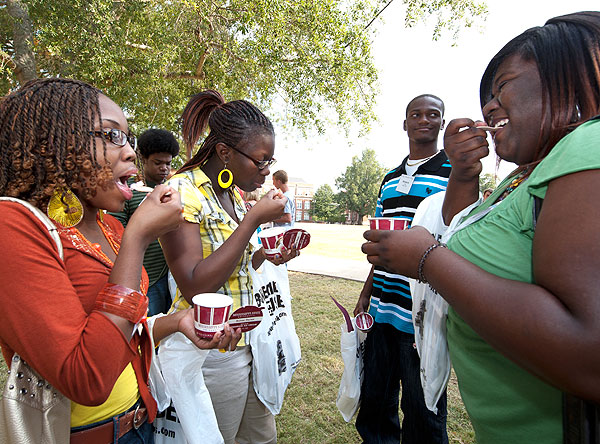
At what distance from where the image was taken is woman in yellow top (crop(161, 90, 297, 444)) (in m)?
1.63

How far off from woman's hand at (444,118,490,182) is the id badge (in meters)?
0.95

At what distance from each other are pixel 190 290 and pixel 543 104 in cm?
159

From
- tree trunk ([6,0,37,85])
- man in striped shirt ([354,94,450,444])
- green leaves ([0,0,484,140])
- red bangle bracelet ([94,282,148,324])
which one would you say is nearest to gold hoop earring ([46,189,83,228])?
red bangle bracelet ([94,282,148,324])

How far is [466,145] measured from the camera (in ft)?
5.03

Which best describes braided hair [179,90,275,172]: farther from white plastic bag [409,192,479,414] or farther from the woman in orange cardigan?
white plastic bag [409,192,479,414]

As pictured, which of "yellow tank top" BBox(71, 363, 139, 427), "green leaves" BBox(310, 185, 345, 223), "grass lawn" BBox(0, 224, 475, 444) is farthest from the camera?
"green leaves" BBox(310, 185, 345, 223)

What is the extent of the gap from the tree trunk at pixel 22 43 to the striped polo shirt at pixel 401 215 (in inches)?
354

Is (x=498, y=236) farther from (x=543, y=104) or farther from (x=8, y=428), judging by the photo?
(x=8, y=428)

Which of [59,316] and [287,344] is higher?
[59,316]

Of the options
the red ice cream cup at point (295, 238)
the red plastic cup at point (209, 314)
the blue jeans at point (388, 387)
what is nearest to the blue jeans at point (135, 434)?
the red plastic cup at point (209, 314)

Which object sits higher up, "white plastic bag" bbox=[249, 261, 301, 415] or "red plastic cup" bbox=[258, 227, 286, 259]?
"red plastic cup" bbox=[258, 227, 286, 259]

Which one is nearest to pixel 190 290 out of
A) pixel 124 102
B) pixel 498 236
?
pixel 498 236

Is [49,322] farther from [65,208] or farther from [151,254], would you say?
[151,254]

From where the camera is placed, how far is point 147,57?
746cm
